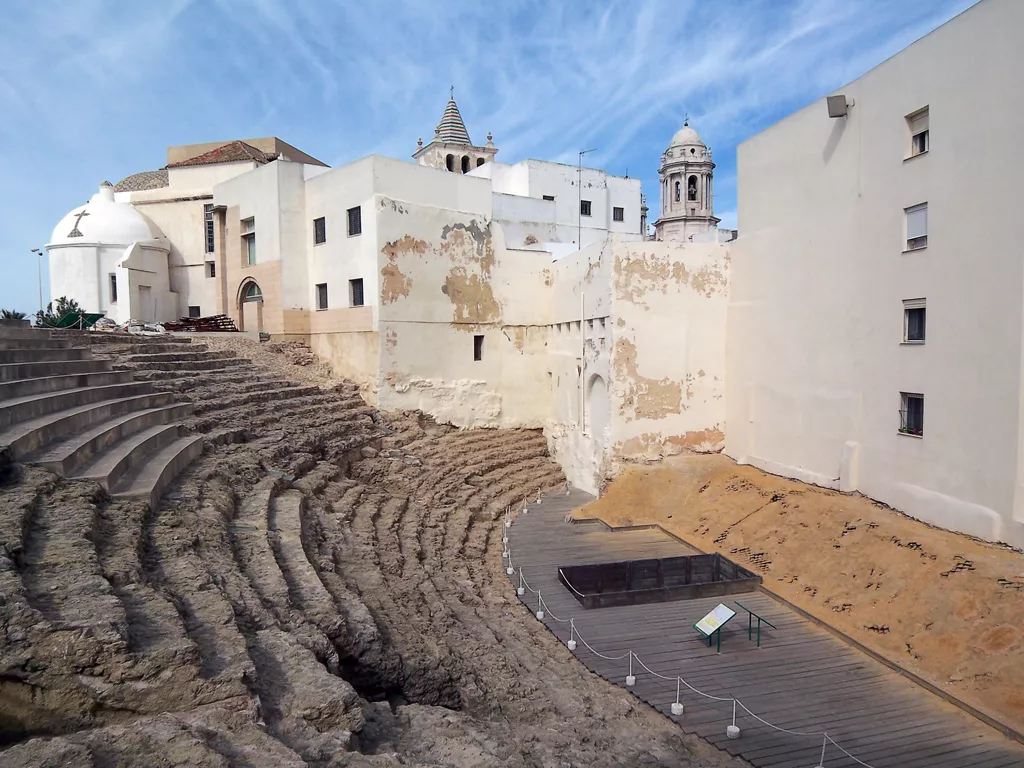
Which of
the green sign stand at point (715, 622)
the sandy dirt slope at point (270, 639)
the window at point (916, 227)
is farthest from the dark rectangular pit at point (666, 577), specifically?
the window at point (916, 227)

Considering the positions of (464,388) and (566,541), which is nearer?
(566,541)

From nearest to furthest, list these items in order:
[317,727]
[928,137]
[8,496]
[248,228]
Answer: [317,727], [8,496], [928,137], [248,228]

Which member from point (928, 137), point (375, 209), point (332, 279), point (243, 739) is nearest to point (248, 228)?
point (332, 279)

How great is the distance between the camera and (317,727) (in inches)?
184

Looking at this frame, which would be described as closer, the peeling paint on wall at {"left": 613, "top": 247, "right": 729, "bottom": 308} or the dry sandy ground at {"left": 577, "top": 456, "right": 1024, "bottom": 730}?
the dry sandy ground at {"left": 577, "top": 456, "right": 1024, "bottom": 730}

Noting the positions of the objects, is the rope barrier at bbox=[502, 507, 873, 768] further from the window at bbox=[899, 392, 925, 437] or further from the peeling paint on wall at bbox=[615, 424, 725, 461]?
the window at bbox=[899, 392, 925, 437]

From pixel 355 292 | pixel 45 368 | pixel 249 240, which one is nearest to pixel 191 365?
pixel 45 368

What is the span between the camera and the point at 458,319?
19.8m

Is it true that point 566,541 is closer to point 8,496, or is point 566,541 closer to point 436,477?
point 436,477

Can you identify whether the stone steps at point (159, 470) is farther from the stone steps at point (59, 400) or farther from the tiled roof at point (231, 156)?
the tiled roof at point (231, 156)

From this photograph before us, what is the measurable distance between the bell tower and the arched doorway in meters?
18.3

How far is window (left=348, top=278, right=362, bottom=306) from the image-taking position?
1872 cm

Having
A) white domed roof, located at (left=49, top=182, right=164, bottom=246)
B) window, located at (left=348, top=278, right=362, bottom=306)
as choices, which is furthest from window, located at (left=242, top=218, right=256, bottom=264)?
white domed roof, located at (left=49, top=182, right=164, bottom=246)

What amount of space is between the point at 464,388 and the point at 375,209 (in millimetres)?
5694
